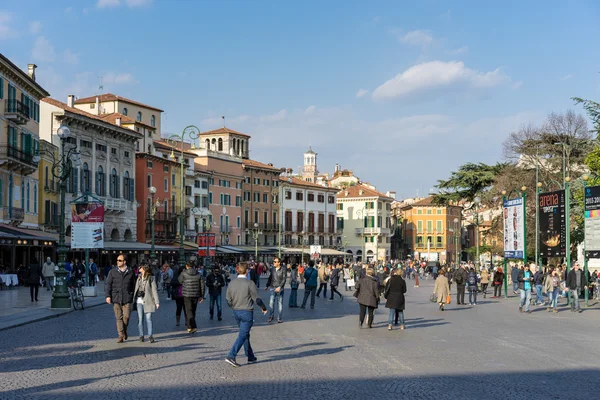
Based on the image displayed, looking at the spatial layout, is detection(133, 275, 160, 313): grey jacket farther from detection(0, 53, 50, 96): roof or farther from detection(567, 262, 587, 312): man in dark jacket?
detection(0, 53, 50, 96): roof

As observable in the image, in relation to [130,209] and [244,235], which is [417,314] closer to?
[130,209]

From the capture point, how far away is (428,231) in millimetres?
140000

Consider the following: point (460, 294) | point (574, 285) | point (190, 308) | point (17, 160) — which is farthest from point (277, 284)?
point (17, 160)

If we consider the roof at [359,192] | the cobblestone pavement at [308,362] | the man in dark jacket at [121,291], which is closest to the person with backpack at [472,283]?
the cobblestone pavement at [308,362]

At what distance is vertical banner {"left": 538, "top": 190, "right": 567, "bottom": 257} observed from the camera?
33.2m

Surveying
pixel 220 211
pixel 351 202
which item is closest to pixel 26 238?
pixel 220 211

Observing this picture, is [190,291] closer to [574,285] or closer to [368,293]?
[368,293]

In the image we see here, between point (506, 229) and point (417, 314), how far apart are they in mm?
12682

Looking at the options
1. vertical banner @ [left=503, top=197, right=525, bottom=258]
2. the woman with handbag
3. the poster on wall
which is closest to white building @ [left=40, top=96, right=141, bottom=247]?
the poster on wall

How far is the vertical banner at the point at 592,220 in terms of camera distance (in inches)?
1211

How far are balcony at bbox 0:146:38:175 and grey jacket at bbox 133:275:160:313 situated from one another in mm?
34108

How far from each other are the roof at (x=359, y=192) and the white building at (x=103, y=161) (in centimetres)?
5786

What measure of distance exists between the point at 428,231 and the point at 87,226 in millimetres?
112382

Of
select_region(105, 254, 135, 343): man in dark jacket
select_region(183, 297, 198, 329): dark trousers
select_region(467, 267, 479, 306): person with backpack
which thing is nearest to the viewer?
select_region(105, 254, 135, 343): man in dark jacket
